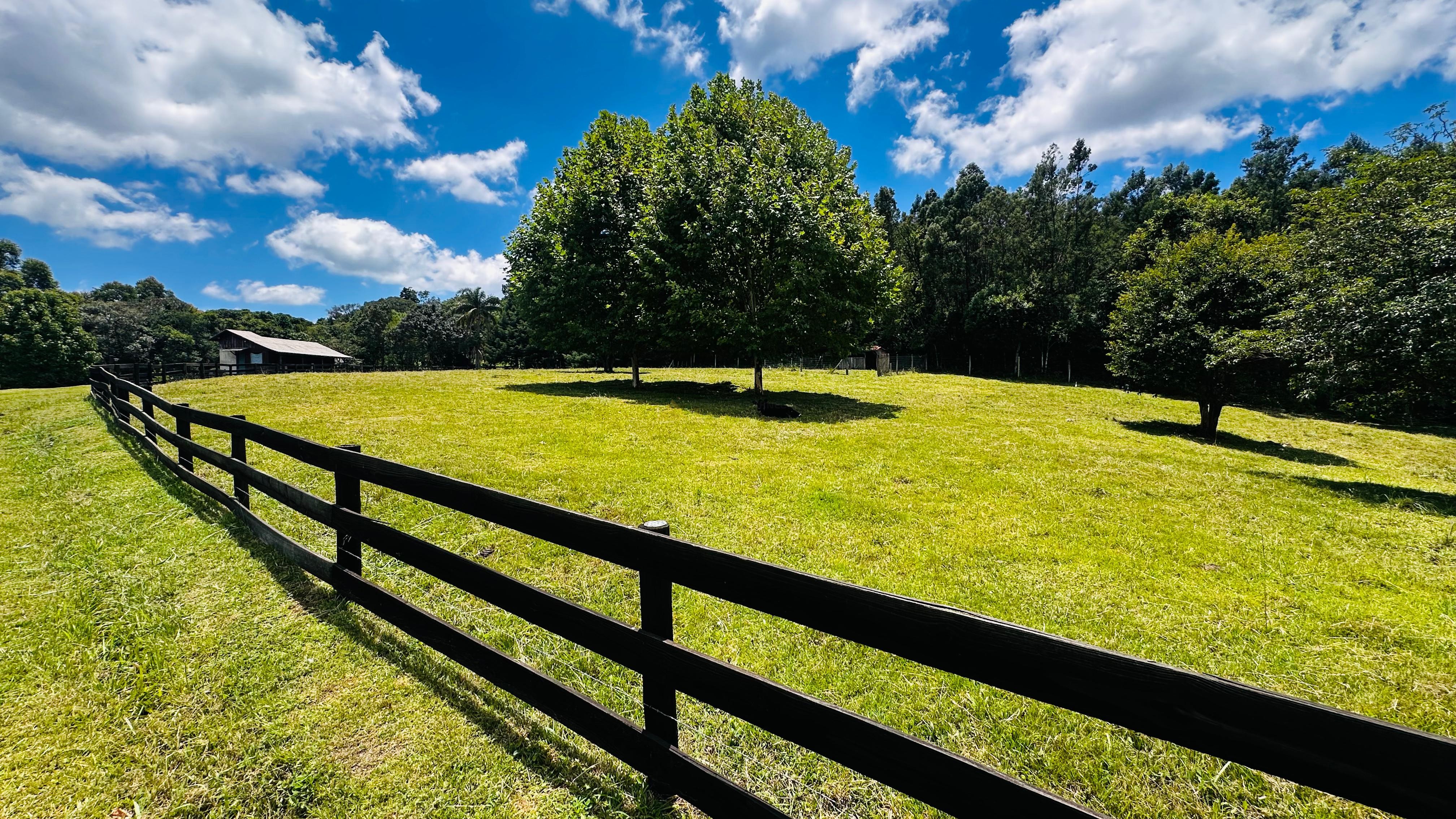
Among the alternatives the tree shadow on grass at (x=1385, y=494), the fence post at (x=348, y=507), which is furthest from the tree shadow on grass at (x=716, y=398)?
the fence post at (x=348, y=507)

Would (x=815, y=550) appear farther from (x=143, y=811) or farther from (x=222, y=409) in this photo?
(x=222, y=409)

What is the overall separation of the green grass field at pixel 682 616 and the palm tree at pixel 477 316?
64562mm

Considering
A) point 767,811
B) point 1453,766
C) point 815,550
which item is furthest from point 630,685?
point 1453,766

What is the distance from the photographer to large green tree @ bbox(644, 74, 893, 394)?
66.2 ft

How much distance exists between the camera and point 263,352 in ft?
195

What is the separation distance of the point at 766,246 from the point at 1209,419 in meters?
18.3

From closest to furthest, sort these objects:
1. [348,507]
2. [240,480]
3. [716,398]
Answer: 1. [348,507]
2. [240,480]
3. [716,398]

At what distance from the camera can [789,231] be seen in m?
→ 19.9

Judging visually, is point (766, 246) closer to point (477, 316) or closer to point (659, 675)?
point (659, 675)

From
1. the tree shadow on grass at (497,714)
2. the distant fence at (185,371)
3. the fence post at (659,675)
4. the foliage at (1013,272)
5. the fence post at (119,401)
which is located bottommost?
the tree shadow on grass at (497,714)

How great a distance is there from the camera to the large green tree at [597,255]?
2445 centimetres

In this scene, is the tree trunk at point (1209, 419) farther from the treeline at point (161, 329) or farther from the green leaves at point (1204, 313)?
the treeline at point (161, 329)

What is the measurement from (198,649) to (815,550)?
6271 millimetres

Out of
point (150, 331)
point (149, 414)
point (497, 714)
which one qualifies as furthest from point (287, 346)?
point (497, 714)
